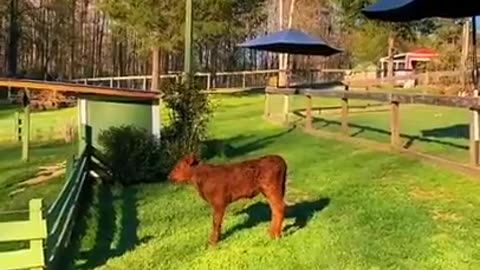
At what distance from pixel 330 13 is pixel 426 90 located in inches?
566

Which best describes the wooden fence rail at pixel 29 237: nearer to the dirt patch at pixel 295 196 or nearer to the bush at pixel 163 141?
the dirt patch at pixel 295 196

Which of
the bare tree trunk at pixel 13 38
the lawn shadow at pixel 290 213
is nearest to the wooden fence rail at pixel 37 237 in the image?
the lawn shadow at pixel 290 213

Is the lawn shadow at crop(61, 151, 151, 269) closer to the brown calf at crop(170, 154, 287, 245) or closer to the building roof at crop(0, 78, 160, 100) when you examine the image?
the brown calf at crop(170, 154, 287, 245)

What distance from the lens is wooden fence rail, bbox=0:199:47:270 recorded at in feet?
14.4

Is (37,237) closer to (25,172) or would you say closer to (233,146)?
(25,172)

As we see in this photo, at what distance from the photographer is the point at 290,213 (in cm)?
687

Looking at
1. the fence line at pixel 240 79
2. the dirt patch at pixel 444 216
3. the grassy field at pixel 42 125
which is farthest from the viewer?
the fence line at pixel 240 79

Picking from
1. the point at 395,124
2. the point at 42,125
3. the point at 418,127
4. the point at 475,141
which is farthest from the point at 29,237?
the point at 42,125

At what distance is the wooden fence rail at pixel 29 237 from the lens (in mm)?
4379

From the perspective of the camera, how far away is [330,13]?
42656 mm

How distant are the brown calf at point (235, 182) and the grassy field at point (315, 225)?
9.4 inches

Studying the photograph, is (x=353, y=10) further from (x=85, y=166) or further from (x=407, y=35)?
(x=85, y=166)

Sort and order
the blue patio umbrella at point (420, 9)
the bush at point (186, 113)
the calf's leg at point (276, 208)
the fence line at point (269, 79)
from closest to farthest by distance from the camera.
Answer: the calf's leg at point (276, 208)
the blue patio umbrella at point (420, 9)
the bush at point (186, 113)
the fence line at point (269, 79)

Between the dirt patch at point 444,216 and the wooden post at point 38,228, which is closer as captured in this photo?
the wooden post at point 38,228
